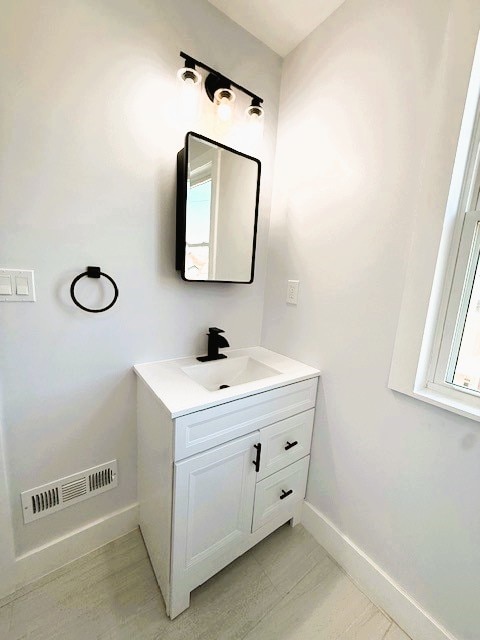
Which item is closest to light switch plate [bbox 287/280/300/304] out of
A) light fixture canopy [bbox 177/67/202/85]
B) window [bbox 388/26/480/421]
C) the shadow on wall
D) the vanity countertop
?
the vanity countertop

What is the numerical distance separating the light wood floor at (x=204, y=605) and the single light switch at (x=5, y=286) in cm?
121

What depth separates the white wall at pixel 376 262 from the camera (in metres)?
0.92

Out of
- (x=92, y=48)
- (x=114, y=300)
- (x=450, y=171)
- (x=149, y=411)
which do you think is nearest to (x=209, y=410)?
(x=149, y=411)

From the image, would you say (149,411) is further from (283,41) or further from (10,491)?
(283,41)

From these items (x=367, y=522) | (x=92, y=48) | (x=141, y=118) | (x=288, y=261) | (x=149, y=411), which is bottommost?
(x=367, y=522)

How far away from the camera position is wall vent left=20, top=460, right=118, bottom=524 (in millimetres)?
1100

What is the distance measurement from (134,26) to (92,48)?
0.69 feet

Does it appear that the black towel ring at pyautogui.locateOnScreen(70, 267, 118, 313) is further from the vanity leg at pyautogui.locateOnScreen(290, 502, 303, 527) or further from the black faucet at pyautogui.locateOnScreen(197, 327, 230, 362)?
the vanity leg at pyautogui.locateOnScreen(290, 502, 303, 527)

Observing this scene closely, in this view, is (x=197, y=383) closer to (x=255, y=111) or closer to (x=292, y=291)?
(x=292, y=291)

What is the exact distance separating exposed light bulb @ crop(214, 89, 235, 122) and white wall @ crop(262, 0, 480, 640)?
366 millimetres

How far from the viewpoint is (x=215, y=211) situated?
52.2 inches

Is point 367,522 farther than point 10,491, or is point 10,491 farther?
point 367,522

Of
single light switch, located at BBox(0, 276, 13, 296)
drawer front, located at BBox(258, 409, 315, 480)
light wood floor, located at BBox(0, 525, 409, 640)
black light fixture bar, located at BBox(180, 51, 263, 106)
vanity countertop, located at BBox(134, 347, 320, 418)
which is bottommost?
light wood floor, located at BBox(0, 525, 409, 640)

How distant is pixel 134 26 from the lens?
1054 mm
